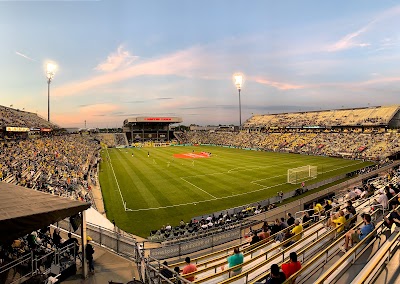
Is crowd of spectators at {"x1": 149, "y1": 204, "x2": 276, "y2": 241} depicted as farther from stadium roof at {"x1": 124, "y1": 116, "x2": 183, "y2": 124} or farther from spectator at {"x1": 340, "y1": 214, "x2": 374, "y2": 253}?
stadium roof at {"x1": 124, "y1": 116, "x2": 183, "y2": 124}

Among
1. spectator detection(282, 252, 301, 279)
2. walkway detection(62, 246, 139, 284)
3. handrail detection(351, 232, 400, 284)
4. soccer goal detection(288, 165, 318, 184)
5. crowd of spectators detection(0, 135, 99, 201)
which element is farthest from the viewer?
soccer goal detection(288, 165, 318, 184)

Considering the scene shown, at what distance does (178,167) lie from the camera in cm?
4862

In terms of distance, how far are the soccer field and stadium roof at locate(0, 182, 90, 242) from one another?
40.0 ft

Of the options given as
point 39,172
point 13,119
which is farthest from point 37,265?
point 13,119

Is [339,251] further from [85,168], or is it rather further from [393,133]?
[393,133]

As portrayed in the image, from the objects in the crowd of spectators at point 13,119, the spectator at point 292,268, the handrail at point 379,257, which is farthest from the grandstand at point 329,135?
the crowd of spectators at point 13,119

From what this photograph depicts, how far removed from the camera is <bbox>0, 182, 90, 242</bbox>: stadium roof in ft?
20.8

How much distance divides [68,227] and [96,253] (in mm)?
2680

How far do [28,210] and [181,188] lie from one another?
86.5 feet

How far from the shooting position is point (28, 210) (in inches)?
278

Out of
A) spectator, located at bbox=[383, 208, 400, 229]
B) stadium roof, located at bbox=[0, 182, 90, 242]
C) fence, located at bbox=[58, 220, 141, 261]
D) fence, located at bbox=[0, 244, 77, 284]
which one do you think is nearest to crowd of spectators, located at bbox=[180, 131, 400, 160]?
spectator, located at bbox=[383, 208, 400, 229]

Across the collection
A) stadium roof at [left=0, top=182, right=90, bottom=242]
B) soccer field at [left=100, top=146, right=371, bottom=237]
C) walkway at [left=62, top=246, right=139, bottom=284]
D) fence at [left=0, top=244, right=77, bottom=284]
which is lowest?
soccer field at [left=100, top=146, right=371, bottom=237]

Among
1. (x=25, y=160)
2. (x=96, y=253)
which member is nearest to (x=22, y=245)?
(x=96, y=253)

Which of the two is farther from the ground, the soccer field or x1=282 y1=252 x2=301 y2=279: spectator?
x1=282 y1=252 x2=301 y2=279: spectator
